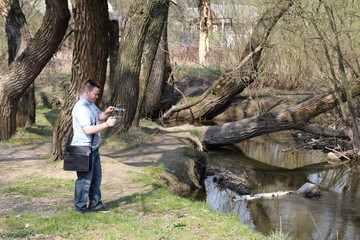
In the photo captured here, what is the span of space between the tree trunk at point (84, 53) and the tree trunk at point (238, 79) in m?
5.72

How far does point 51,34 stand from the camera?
38.7 feet

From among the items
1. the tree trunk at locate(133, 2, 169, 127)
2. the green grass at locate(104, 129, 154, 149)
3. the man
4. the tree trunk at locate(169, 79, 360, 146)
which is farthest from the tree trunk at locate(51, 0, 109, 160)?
the tree trunk at locate(169, 79, 360, 146)

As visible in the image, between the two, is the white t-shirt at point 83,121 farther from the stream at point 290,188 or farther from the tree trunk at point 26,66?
the tree trunk at point 26,66

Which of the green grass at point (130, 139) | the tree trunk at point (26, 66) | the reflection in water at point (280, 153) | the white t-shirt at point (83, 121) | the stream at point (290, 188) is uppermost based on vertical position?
the tree trunk at point (26, 66)

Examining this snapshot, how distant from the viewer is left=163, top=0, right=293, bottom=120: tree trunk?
15.2 metres

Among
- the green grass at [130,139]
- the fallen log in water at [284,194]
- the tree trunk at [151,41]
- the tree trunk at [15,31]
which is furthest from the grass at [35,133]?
the fallen log in water at [284,194]

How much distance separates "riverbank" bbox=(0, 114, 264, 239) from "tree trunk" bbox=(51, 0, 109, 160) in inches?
30.9

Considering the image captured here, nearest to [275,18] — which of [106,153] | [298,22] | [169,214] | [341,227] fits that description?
[298,22]

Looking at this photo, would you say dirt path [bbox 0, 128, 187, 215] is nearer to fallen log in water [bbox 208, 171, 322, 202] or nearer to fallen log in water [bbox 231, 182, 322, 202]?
fallen log in water [bbox 208, 171, 322, 202]

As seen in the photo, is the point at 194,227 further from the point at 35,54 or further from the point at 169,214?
the point at 35,54

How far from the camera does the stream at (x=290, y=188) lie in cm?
896

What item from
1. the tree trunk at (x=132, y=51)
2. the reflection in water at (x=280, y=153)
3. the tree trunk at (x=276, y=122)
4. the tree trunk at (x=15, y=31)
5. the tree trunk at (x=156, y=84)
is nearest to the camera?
the tree trunk at (x=132, y=51)

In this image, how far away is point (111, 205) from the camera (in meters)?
7.32

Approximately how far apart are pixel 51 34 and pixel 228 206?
228 inches
